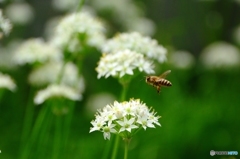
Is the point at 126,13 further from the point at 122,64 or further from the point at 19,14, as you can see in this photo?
the point at 122,64

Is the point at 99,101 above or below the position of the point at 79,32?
above

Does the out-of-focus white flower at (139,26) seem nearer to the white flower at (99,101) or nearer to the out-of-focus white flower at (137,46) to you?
the white flower at (99,101)

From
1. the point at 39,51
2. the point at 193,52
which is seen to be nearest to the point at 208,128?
the point at 39,51

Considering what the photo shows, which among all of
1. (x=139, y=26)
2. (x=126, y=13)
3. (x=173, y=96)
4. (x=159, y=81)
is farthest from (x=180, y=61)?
(x=159, y=81)

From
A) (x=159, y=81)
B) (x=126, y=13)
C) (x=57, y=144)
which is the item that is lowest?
(x=57, y=144)

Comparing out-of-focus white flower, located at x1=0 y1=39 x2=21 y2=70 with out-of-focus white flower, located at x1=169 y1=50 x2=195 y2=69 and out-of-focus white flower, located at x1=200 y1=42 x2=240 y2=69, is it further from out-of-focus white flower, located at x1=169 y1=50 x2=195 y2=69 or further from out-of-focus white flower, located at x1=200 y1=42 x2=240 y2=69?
out-of-focus white flower, located at x1=200 y1=42 x2=240 y2=69

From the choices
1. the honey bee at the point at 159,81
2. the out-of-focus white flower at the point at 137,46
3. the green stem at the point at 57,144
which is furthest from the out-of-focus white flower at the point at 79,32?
the honey bee at the point at 159,81
